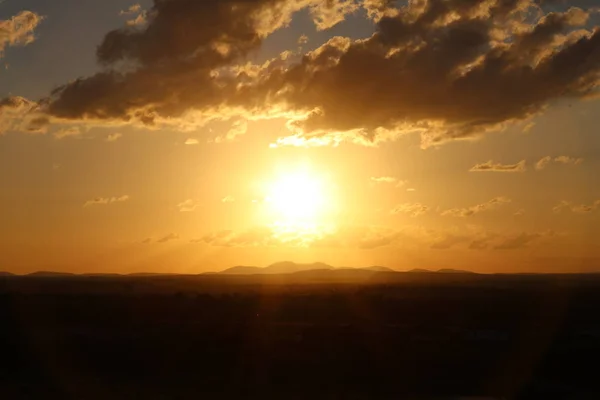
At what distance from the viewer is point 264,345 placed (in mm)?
40031

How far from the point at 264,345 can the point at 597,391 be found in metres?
17.2

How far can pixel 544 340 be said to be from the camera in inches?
1684

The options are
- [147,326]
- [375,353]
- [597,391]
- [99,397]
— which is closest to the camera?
[99,397]

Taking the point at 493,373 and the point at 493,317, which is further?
the point at 493,317

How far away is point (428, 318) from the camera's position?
5941 cm

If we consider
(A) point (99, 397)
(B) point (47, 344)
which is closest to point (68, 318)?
(B) point (47, 344)

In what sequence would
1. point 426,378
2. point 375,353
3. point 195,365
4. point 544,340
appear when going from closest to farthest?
1. point 426,378
2. point 195,365
3. point 375,353
4. point 544,340

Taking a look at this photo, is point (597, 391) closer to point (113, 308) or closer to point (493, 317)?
point (493, 317)

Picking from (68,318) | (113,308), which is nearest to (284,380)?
(68,318)

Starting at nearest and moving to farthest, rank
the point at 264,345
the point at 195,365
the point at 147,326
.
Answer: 1. the point at 195,365
2. the point at 264,345
3. the point at 147,326

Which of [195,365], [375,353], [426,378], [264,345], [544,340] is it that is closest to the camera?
[426,378]

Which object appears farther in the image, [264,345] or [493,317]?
[493,317]

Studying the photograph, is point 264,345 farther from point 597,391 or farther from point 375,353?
point 597,391

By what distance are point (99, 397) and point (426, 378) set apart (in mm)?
13151
